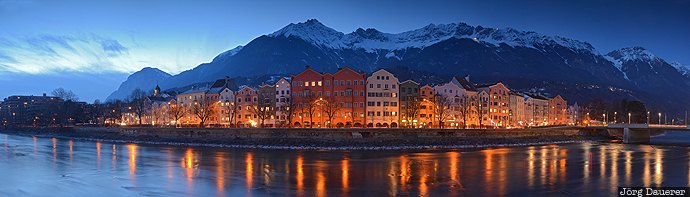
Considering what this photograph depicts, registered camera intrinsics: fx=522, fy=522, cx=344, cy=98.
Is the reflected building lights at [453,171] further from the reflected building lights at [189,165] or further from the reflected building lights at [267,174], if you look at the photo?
the reflected building lights at [189,165]

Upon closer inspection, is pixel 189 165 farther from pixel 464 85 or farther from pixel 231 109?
pixel 464 85

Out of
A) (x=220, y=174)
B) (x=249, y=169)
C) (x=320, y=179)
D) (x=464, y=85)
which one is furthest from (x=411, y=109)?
(x=320, y=179)

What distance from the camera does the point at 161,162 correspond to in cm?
4750

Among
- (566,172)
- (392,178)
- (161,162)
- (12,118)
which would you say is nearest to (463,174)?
(392,178)

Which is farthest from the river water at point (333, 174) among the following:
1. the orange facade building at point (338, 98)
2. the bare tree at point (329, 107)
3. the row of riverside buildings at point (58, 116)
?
the row of riverside buildings at point (58, 116)

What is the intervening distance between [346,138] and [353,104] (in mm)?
22077

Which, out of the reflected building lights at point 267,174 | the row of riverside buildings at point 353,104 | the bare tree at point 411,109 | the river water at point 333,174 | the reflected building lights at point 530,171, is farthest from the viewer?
the bare tree at point 411,109

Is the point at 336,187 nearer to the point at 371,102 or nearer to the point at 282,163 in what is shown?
the point at 282,163

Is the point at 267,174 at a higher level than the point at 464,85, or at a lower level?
lower

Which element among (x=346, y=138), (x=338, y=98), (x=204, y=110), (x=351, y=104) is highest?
(x=338, y=98)

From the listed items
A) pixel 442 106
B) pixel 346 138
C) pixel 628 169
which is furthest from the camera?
pixel 442 106

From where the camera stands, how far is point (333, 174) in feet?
124

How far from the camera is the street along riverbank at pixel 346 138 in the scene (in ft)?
216

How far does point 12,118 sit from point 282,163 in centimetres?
Answer: 16496
